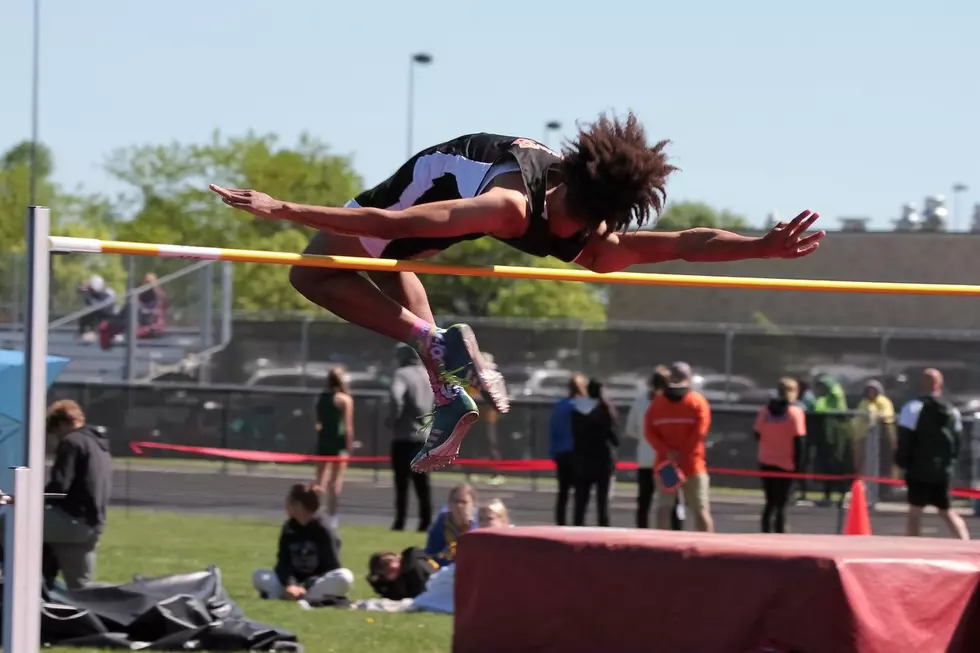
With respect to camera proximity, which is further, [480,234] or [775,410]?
[775,410]

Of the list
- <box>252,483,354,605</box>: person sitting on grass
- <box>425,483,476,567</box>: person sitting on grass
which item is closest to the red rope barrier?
<box>425,483,476,567</box>: person sitting on grass

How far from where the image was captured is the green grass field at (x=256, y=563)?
862 cm

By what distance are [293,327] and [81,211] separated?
126ft

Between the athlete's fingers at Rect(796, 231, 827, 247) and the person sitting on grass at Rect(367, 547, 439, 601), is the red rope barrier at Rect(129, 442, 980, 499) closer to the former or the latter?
the person sitting on grass at Rect(367, 547, 439, 601)

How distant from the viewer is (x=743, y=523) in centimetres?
1633

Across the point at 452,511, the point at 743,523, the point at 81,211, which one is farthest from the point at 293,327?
the point at 81,211

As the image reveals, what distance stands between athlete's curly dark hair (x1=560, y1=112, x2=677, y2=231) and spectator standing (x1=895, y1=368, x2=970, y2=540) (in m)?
7.53

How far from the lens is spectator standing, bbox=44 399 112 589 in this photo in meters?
9.38

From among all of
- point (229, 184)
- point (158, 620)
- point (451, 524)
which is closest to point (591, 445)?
point (451, 524)

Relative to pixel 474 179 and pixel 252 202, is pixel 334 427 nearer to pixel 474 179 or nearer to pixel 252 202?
pixel 474 179

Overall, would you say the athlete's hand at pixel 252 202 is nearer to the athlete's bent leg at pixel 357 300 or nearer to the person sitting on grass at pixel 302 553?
the athlete's bent leg at pixel 357 300

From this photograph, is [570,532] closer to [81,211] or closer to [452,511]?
[452,511]

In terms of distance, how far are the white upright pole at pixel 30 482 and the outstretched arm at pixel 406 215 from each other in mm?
537

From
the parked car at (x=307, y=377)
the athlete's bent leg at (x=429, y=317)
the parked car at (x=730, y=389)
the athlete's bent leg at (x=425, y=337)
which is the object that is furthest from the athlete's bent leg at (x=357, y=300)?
the parked car at (x=307, y=377)
